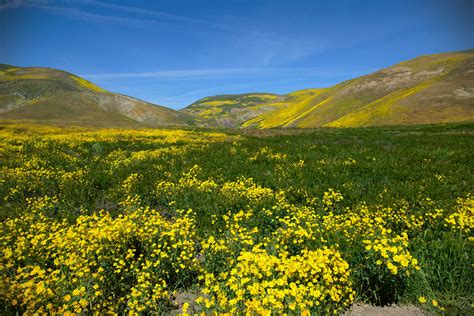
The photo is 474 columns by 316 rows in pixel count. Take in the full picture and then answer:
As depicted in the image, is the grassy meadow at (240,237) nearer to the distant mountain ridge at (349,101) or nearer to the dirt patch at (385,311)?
the dirt patch at (385,311)

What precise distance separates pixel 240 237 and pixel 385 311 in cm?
347

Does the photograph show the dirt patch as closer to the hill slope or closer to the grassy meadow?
the grassy meadow

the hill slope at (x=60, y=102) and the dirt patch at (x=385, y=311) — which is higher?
the hill slope at (x=60, y=102)

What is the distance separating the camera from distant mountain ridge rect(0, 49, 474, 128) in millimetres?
65500

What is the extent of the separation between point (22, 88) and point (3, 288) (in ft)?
606

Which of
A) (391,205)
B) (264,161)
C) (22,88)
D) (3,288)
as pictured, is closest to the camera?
(3,288)

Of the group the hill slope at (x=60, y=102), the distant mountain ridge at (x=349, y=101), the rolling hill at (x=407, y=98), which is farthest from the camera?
the hill slope at (x=60, y=102)

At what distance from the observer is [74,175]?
13211mm

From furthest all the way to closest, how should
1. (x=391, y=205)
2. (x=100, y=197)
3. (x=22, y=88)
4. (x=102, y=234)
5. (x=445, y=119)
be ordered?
(x=22, y=88), (x=445, y=119), (x=100, y=197), (x=391, y=205), (x=102, y=234)

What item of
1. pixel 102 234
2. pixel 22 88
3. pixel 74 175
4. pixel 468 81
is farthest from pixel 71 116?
pixel 468 81

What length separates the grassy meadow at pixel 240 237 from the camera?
4723 millimetres

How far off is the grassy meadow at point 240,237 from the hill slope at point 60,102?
7384 cm

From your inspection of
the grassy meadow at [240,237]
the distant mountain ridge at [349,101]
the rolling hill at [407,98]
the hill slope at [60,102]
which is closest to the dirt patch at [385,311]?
the grassy meadow at [240,237]

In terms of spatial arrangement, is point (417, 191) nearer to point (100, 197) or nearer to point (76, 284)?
point (76, 284)
